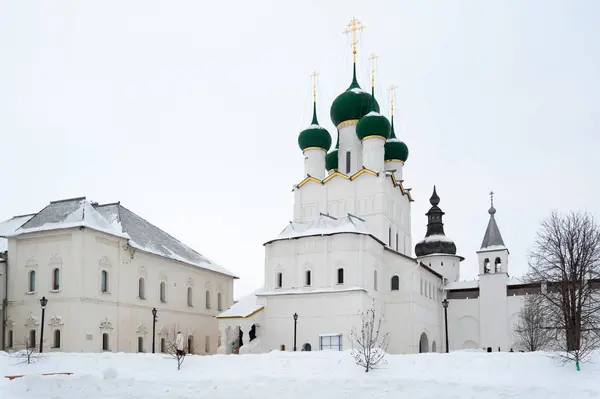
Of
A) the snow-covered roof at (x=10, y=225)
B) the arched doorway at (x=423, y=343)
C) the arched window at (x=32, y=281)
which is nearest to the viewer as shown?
the arched window at (x=32, y=281)

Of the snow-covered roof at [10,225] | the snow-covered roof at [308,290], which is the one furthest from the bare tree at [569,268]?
the snow-covered roof at [10,225]

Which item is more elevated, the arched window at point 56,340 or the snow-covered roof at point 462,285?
the snow-covered roof at point 462,285

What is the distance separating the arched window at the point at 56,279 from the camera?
3064 cm

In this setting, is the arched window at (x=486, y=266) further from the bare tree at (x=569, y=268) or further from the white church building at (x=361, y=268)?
the bare tree at (x=569, y=268)

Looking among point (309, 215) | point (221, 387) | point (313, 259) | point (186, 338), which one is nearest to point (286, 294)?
point (313, 259)

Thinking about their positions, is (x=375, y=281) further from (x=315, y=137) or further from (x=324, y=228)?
(x=315, y=137)

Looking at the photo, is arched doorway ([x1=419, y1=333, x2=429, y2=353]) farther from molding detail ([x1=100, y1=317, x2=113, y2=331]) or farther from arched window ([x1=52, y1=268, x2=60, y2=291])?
arched window ([x1=52, y1=268, x2=60, y2=291])

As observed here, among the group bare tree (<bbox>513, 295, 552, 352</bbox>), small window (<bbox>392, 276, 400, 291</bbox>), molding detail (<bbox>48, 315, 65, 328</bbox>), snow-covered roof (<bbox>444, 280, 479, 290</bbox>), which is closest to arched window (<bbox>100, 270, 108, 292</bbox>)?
molding detail (<bbox>48, 315, 65, 328</bbox>)

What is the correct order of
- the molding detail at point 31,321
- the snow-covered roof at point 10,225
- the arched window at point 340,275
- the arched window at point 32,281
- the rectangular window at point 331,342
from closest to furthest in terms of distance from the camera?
the molding detail at point 31,321
the arched window at point 32,281
the rectangular window at point 331,342
the snow-covered roof at point 10,225
the arched window at point 340,275

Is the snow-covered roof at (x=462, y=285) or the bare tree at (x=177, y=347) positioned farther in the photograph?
the snow-covered roof at (x=462, y=285)

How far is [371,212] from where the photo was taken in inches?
1635

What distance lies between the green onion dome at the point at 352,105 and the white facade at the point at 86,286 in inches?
646

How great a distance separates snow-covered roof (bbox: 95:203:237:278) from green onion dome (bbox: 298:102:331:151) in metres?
10.5

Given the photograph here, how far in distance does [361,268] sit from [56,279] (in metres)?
15.2
